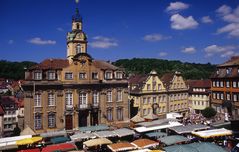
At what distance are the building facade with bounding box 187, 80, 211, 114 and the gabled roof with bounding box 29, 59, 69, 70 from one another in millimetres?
36378

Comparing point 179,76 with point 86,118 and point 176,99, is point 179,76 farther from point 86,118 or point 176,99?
point 86,118

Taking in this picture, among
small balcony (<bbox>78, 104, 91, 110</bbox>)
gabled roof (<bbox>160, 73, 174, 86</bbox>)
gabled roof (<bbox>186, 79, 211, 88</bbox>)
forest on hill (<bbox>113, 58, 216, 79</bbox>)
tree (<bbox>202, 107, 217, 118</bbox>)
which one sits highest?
forest on hill (<bbox>113, 58, 216, 79</bbox>)

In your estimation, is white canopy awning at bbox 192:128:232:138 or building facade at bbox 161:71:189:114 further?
building facade at bbox 161:71:189:114

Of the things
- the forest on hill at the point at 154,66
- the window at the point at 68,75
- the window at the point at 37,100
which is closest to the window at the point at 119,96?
the window at the point at 68,75

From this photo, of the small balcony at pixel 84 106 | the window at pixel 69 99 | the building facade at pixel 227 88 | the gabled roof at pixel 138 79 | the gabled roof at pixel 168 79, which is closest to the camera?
the window at pixel 69 99

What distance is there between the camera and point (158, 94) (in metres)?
56.6

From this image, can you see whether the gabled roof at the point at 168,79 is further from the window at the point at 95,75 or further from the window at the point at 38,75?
the window at the point at 38,75

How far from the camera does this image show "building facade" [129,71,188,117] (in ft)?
178

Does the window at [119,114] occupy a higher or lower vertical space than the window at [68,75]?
lower

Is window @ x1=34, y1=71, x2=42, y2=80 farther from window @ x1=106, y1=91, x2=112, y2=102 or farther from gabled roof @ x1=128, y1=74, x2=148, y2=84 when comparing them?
gabled roof @ x1=128, y1=74, x2=148, y2=84

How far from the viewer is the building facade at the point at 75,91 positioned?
1598 inches

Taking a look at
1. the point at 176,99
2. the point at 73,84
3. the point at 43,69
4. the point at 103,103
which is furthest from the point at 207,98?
the point at 43,69

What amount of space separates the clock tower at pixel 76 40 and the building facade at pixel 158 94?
46.2ft

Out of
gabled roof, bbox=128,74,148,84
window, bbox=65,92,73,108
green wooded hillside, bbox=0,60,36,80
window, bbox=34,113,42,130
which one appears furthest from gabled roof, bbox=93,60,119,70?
green wooded hillside, bbox=0,60,36,80
